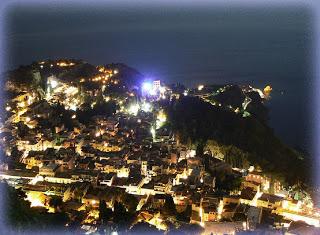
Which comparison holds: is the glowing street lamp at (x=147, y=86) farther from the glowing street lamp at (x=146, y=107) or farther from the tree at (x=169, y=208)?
the tree at (x=169, y=208)

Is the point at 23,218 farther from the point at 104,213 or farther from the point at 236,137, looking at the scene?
the point at 236,137

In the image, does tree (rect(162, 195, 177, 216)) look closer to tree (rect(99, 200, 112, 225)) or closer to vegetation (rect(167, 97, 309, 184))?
tree (rect(99, 200, 112, 225))

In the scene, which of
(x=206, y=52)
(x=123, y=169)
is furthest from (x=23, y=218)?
(x=206, y=52)

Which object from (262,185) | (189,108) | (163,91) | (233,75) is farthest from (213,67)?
(262,185)

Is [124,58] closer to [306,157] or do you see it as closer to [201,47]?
[201,47]

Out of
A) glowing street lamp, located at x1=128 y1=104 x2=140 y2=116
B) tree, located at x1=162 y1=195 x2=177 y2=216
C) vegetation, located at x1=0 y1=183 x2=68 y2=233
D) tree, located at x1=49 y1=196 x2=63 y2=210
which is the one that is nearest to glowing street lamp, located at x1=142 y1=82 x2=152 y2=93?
glowing street lamp, located at x1=128 y1=104 x2=140 y2=116

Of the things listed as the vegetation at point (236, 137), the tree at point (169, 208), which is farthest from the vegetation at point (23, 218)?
the vegetation at point (236, 137)
